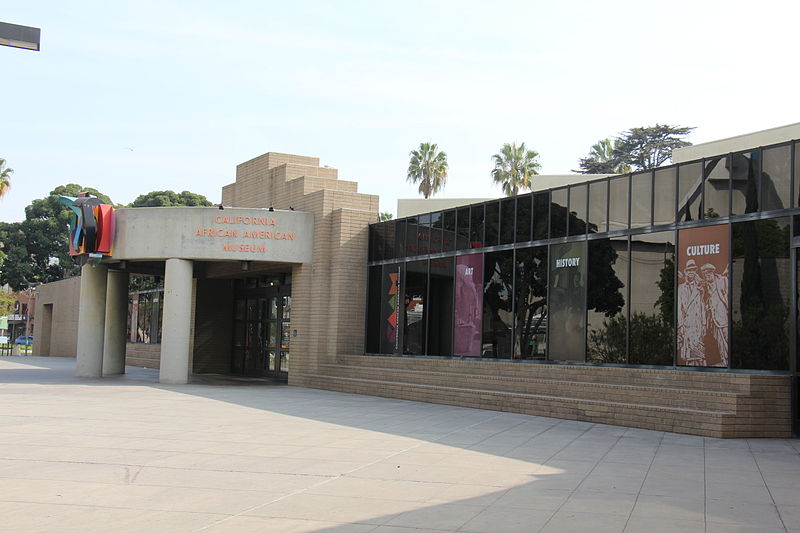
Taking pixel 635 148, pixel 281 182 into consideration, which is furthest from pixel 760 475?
pixel 635 148

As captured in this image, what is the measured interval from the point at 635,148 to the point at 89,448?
204 ft

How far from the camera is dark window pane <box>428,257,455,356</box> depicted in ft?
75.5

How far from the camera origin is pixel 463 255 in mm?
22516

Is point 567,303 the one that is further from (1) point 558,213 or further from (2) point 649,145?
(2) point 649,145

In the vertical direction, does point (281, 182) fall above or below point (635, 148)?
below

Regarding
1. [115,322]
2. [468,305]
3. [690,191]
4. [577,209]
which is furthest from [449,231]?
[115,322]

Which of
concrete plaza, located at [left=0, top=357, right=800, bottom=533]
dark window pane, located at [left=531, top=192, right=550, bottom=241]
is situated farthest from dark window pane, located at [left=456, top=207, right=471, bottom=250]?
concrete plaza, located at [left=0, top=357, right=800, bottom=533]

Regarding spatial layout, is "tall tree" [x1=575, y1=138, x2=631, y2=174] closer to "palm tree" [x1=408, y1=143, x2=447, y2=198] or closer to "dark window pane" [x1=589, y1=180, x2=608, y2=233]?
"palm tree" [x1=408, y1=143, x2=447, y2=198]

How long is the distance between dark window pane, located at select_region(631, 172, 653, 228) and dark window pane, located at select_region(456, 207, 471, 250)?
5.79 meters

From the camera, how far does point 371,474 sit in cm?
959

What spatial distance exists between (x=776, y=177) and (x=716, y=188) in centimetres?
121

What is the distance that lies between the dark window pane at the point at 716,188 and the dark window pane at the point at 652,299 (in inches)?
39.5

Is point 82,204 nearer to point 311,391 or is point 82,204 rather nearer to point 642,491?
point 311,391

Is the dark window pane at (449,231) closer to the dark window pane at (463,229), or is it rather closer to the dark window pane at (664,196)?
the dark window pane at (463,229)
